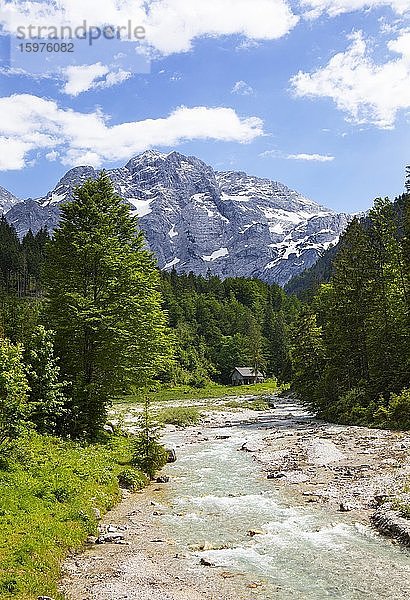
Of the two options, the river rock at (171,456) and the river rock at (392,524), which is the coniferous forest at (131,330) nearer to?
the river rock at (171,456)

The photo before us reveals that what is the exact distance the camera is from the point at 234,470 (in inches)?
1238

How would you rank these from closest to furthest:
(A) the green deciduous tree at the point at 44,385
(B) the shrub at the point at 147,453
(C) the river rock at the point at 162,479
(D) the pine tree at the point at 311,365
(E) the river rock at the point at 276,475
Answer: (C) the river rock at the point at 162,479 → (E) the river rock at the point at 276,475 → (A) the green deciduous tree at the point at 44,385 → (B) the shrub at the point at 147,453 → (D) the pine tree at the point at 311,365

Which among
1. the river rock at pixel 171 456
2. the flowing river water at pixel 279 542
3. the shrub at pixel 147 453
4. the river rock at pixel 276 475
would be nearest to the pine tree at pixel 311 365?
the river rock at pixel 171 456

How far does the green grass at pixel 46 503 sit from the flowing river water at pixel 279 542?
10.5ft

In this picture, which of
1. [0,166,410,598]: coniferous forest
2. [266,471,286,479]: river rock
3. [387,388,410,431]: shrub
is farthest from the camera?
[387,388,410,431]: shrub

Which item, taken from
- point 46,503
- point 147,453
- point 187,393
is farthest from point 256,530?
point 187,393

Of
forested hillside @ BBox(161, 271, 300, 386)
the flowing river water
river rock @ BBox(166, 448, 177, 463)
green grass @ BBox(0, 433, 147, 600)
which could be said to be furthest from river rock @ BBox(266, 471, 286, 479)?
forested hillside @ BBox(161, 271, 300, 386)

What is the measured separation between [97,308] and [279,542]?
20381 millimetres

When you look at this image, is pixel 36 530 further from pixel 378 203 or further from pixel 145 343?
pixel 378 203

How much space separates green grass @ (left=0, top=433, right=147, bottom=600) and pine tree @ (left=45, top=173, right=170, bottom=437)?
6.16m

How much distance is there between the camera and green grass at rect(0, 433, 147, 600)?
14.7 metres

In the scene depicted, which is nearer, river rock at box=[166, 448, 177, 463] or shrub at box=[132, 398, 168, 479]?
shrub at box=[132, 398, 168, 479]

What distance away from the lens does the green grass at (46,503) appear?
14.7 meters

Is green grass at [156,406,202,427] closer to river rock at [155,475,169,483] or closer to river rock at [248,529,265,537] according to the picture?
river rock at [155,475,169,483]
